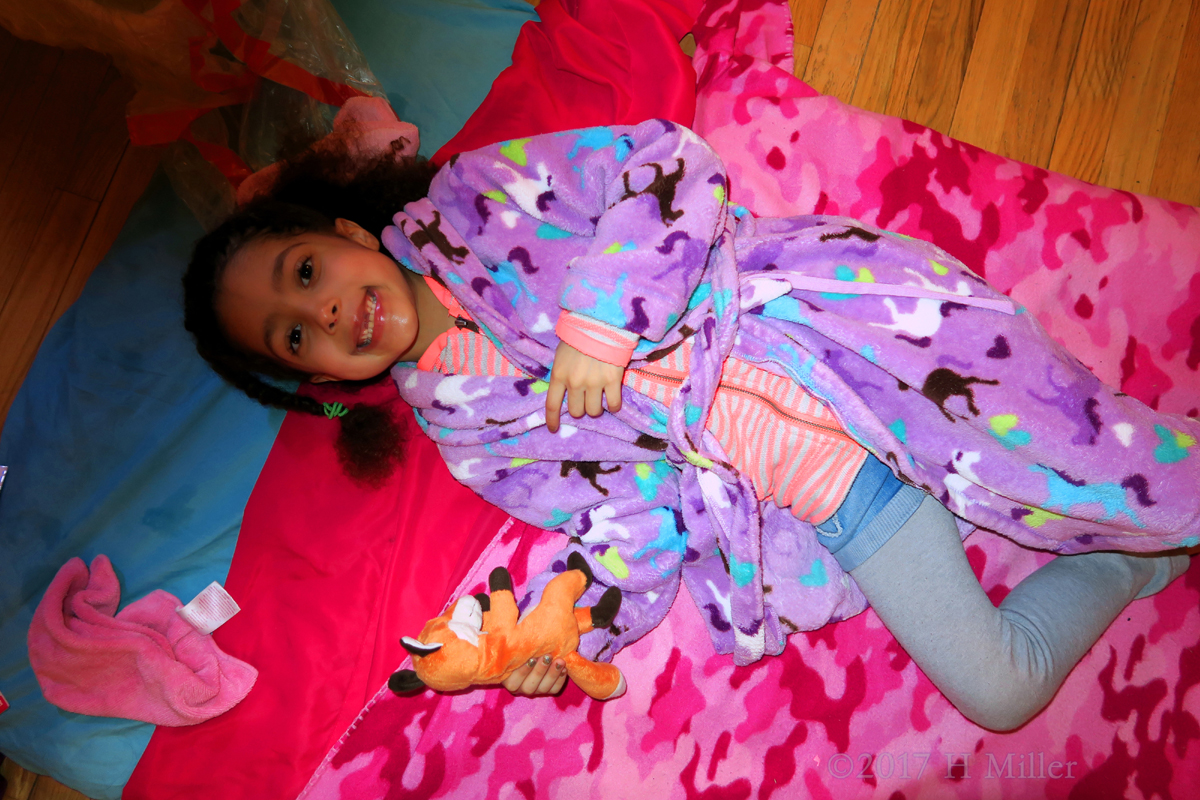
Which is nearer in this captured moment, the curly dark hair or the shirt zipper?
the shirt zipper

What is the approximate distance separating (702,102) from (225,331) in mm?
881

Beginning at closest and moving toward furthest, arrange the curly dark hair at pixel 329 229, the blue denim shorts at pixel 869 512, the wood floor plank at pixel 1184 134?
1. the blue denim shorts at pixel 869 512
2. the curly dark hair at pixel 329 229
3. the wood floor plank at pixel 1184 134

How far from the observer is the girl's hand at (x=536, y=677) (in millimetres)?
889

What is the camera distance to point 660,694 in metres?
1.09

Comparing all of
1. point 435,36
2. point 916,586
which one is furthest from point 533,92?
point 916,586

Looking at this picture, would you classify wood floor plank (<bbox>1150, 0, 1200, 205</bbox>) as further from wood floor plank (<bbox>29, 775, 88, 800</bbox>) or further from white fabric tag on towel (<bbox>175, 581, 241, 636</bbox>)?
wood floor plank (<bbox>29, 775, 88, 800</bbox>)

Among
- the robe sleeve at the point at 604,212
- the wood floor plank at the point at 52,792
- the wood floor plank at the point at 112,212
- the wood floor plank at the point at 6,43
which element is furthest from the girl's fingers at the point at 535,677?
the wood floor plank at the point at 6,43

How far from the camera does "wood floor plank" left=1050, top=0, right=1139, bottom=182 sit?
1209 millimetres

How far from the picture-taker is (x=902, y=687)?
3.47 ft

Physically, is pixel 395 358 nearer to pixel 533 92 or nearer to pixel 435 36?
pixel 533 92

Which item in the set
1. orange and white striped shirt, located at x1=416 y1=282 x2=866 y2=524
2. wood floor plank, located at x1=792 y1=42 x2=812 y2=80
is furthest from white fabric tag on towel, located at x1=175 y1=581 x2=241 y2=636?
wood floor plank, located at x1=792 y1=42 x2=812 y2=80

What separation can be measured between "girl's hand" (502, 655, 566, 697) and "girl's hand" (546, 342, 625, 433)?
328mm

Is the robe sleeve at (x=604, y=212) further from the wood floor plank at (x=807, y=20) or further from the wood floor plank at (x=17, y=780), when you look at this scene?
the wood floor plank at (x=17, y=780)

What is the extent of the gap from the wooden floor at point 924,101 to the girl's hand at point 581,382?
77 centimetres
